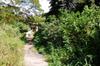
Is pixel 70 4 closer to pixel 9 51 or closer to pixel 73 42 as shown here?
pixel 73 42

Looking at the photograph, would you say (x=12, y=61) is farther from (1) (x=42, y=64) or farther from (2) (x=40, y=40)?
(2) (x=40, y=40)

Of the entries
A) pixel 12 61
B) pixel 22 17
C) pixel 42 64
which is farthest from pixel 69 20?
pixel 22 17

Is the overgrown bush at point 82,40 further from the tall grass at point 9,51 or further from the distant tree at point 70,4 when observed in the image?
the distant tree at point 70,4

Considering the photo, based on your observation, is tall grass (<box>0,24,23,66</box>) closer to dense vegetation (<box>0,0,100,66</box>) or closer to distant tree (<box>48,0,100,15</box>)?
dense vegetation (<box>0,0,100,66</box>)

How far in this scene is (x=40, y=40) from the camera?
80.3ft

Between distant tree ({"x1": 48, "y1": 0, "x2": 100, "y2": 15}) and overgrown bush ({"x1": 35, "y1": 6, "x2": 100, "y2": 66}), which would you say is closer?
overgrown bush ({"x1": 35, "y1": 6, "x2": 100, "y2": 66})

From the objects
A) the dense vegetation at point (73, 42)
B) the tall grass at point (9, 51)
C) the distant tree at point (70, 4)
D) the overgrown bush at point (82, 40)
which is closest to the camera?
the tall grass at point (9, 51)

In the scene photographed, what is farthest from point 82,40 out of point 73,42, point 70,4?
point 70,4

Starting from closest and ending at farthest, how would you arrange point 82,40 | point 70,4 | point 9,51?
point 9,51 → point 82,40 → point 70,4

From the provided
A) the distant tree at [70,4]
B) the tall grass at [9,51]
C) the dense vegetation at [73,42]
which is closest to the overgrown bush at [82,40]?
the dense vegetation at [73,42]

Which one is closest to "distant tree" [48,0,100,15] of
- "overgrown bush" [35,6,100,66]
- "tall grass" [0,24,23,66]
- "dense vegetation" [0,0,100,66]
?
"dense vegetation" [0,0,100,66]

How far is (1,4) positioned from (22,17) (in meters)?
4.96

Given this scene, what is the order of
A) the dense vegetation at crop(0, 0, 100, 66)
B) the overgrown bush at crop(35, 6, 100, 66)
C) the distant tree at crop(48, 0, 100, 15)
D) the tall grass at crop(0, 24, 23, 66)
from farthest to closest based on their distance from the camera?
the distant tree at crop(48, 0, 100, 15), the overgrown bush at crop(35, 6, 100, 66), the dense vegetation at crop(0, 0, 100, 66), the tall grass at crop(0, 24, 23, 66)

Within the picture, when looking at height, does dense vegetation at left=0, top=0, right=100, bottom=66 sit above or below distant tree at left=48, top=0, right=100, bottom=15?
below
